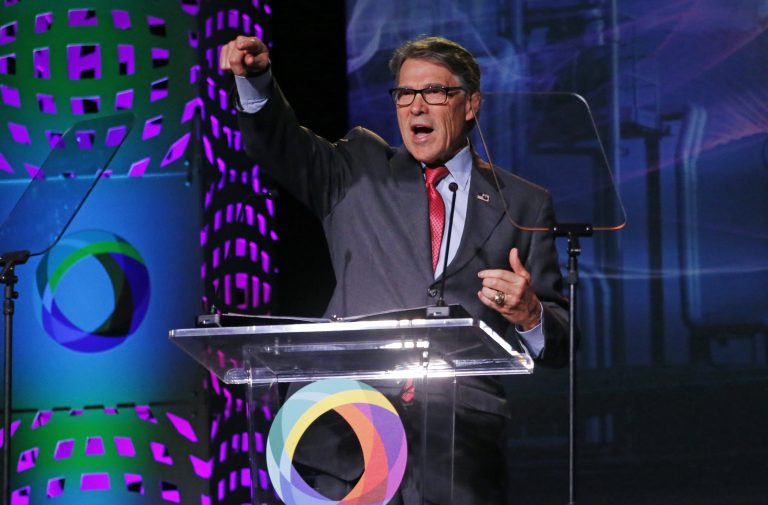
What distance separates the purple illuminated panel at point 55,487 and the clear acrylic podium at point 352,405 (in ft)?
7.88

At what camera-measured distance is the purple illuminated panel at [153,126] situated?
13.0ft

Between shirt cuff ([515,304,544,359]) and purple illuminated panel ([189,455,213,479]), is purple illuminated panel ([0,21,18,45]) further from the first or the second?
shirt cuff ([515,304,544,359])

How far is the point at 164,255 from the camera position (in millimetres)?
3953

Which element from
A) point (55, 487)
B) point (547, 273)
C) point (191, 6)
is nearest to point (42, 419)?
point (55, 487)

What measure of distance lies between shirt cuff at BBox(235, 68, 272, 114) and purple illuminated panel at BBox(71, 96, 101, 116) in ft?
6.41

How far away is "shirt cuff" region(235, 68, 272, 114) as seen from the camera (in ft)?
6.98

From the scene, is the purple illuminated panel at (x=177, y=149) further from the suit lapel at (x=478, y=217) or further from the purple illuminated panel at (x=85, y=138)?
the suit lapel at (x=478, y=217)

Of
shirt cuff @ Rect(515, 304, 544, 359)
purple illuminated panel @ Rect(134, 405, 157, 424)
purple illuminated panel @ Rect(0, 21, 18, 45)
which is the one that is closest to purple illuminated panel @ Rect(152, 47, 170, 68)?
purple illuminated panel @ Rect(0, 21, 18, 45)

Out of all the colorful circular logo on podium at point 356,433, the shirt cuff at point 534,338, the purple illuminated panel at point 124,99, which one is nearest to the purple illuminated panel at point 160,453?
the purple illuminated panel at point 124,99

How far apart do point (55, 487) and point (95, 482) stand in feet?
0.51

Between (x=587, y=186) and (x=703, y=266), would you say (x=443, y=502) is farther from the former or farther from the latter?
(x=703, y=266)

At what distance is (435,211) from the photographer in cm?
235

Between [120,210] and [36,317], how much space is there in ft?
1.70

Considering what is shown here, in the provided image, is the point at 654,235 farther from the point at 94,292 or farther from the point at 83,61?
the point at 83,61
